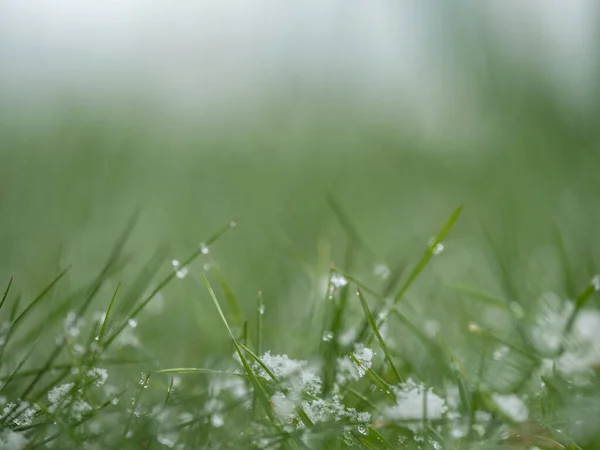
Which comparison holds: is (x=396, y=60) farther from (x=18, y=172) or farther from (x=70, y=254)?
(x=70, y=254)

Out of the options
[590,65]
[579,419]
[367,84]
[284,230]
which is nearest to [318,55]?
[367,84]

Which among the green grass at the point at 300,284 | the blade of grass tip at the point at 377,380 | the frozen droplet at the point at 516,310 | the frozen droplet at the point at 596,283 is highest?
the frozen droplet at the point at 596,283

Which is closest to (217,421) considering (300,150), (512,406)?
(512,406)

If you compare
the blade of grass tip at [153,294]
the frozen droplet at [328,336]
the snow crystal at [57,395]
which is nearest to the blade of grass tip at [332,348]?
the frozen droplet at [328,336]

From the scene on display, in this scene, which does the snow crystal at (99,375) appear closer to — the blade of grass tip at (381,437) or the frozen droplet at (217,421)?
the frozen droplet at (217,421)

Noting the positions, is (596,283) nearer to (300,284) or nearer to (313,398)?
(313,398)
